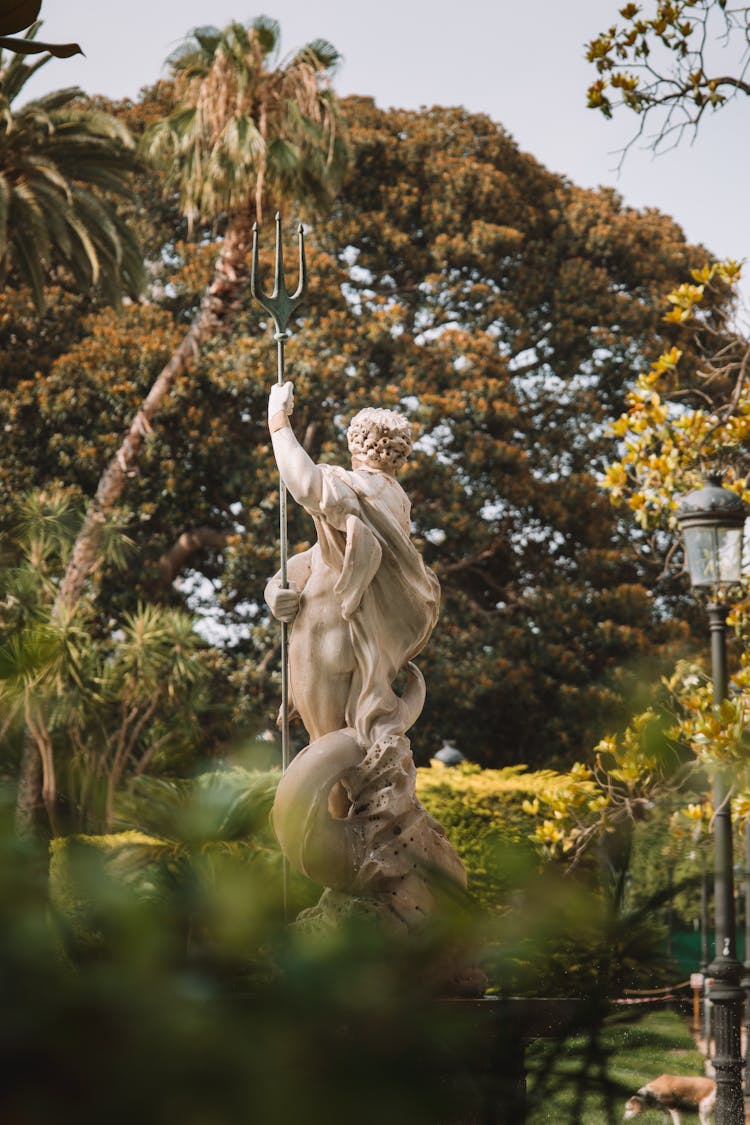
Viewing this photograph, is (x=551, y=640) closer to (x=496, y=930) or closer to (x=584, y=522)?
(x=584, y=522)

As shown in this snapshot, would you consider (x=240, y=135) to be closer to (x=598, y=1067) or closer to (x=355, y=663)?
(x=355, y=663)

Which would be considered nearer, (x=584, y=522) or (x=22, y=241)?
(x=22, y=241)

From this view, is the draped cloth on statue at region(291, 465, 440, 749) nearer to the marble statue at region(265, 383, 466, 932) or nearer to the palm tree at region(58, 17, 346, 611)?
the marble statue at region(265, 383, 466, 932)

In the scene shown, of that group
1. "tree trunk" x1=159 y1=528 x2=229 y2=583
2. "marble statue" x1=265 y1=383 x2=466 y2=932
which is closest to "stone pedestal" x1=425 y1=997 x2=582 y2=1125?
"marble statue" x1=265 y1=383 x2=466 y2=932

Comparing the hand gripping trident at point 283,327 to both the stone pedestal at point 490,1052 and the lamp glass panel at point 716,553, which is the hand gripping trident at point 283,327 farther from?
the stone pedestal at point 490,1052

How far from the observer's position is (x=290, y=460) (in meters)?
5.22

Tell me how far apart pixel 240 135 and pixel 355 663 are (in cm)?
1313

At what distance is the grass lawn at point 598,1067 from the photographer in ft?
2.55

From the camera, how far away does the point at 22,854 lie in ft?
2.04

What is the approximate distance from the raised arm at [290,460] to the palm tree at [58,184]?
11530 mm

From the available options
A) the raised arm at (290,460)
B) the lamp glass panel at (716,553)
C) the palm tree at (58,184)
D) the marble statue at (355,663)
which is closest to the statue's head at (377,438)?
the marble statue at (355,663)

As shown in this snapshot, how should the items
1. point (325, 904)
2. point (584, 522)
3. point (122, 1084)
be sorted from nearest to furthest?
point (122, 1084) < point (325, 904) < point (584, 522)

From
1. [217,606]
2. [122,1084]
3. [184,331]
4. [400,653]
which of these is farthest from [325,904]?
[184,331]

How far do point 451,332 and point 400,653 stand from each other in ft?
49.2
